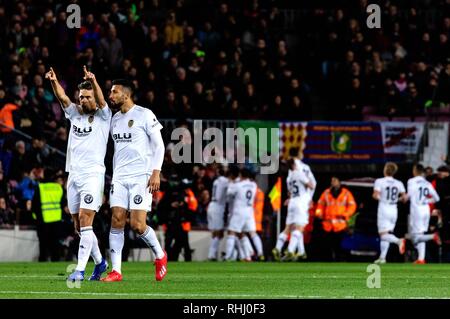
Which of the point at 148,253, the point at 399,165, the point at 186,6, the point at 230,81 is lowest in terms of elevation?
the point at 148,253

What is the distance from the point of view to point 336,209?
92.9 ft

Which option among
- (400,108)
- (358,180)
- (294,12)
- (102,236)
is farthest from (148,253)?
(294,12)

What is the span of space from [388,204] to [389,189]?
0.33 metres

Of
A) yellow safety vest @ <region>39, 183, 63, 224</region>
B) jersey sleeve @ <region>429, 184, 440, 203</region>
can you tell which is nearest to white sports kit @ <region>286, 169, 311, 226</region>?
jersey sleeve @ <region>429, 184, 440, 203</region>

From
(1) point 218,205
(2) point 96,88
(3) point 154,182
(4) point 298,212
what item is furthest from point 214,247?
(2) point 96,88

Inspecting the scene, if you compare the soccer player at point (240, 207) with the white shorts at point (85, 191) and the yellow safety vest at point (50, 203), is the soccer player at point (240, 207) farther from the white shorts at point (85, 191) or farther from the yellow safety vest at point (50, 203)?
the white shorts at point (85, 191)

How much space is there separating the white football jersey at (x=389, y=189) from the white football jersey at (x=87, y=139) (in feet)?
41.0

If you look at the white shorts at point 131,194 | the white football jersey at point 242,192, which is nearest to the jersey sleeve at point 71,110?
the white shorts at point 131,194

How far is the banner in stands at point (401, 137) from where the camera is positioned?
30.5 metres

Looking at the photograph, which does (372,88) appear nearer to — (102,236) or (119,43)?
(119,43)

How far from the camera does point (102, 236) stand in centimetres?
2684

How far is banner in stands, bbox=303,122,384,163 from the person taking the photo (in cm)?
3042

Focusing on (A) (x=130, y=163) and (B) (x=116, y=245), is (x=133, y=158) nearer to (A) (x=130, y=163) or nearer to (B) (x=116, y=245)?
(A) (x=130, y=163)
